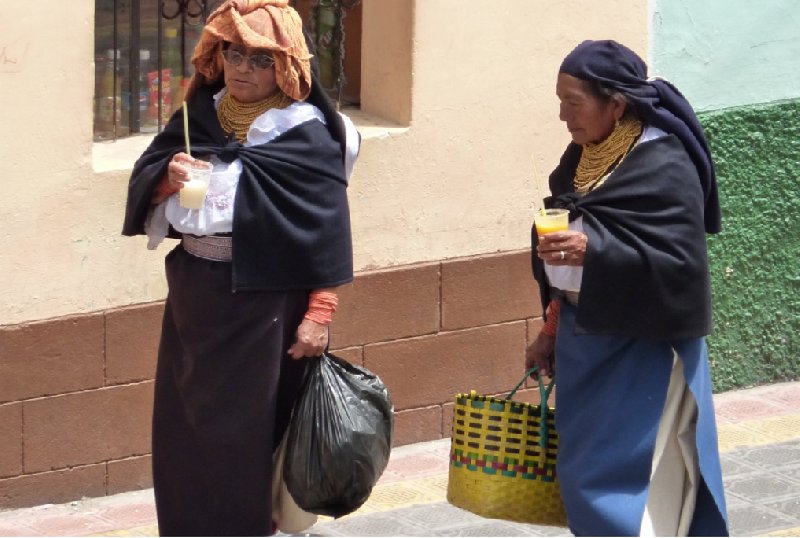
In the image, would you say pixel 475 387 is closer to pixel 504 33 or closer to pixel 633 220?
pixel 504 33

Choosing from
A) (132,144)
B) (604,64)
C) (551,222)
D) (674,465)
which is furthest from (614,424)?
(132,144)

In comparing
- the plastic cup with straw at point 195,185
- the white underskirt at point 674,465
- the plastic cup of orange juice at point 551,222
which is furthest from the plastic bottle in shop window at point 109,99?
the white underskirt at point 674,465

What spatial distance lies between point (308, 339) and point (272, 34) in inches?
37.9

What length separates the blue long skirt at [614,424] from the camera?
5375 mm

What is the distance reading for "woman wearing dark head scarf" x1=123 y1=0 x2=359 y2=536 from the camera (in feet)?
17.9

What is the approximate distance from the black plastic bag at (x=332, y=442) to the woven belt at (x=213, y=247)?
18.3 inches

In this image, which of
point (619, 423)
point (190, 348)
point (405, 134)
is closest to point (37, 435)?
point (190, 348)

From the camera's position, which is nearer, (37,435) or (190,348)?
(190,348)

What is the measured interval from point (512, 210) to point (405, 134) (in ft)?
2.15

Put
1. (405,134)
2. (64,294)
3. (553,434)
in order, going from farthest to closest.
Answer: (405,134), (64,294), (553,434)

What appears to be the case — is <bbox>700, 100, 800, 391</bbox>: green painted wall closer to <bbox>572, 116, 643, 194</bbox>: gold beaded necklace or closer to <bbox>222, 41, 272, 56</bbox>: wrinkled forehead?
<bbox>572, 116, 643, 194</bbox>: gold beaded necklace

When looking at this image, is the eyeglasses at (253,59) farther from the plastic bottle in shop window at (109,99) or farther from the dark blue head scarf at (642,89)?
the plastic bottle in shop window at (109,99)

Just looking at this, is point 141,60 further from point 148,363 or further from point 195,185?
point 195,185

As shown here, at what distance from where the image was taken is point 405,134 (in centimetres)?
723
